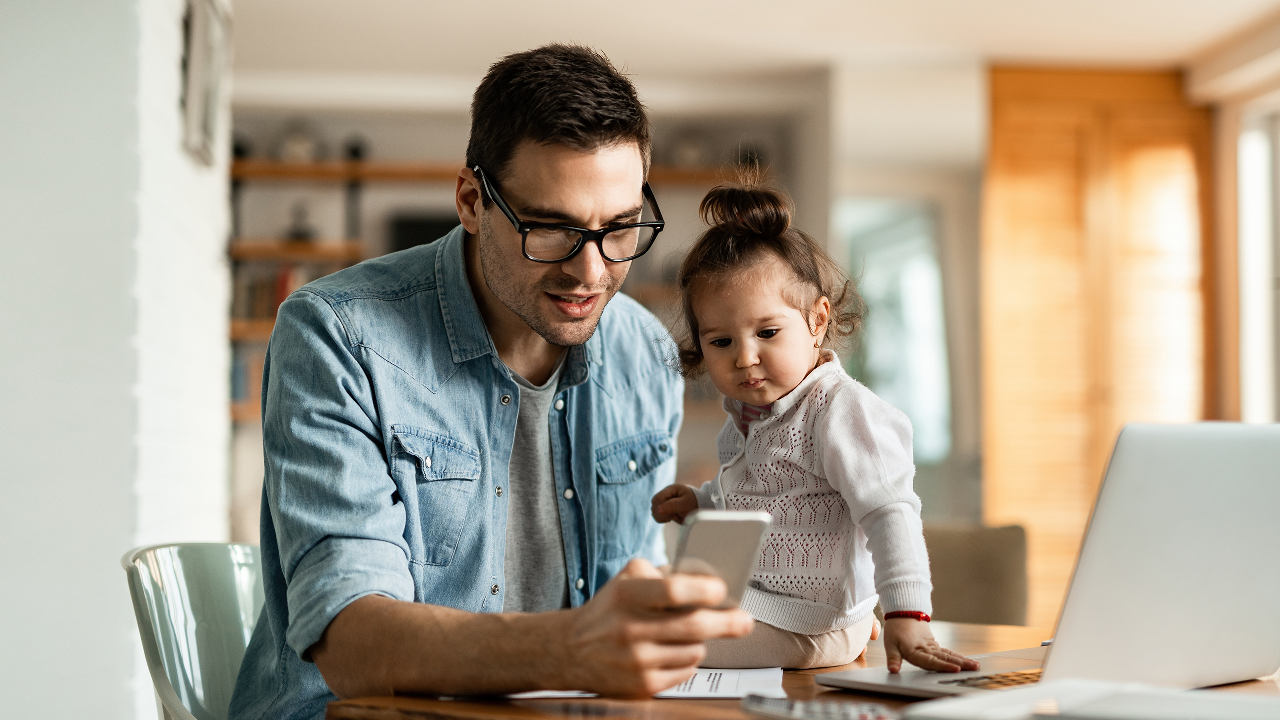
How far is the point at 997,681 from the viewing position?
924mm

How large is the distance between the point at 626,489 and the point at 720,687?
58 centimetres

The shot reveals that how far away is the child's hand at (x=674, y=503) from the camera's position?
4.29 ft

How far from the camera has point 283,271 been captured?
17.9 feet

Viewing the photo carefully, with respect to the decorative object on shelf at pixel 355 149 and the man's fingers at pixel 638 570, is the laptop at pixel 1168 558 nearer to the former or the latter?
the man's fingers at pixel 638 570

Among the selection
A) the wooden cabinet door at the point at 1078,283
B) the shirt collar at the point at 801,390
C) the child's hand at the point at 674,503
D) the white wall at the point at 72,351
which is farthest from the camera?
the wooden cabinet door at the point at 1078,283

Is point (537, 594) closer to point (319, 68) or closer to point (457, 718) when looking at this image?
point (457, 718)

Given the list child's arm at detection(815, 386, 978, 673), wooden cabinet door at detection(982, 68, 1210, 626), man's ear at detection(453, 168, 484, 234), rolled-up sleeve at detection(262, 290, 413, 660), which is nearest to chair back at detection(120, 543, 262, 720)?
rolled-up sleeve at detection(262, 290, 413, 660)

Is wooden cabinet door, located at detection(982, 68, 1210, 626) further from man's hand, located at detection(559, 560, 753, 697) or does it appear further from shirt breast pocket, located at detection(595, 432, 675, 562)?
man's hand, located at detection(559, 560, 753, 697)

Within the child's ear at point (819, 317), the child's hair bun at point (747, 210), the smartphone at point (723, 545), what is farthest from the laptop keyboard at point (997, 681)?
the child's hair bun at point (747, 210)

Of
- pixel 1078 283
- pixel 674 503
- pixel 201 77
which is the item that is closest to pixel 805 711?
pixel 674 503

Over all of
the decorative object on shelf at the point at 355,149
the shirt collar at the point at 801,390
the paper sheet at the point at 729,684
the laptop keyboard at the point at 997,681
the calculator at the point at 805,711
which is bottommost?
the paper sheet at the point at 729,684

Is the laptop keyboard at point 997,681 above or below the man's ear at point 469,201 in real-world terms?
below

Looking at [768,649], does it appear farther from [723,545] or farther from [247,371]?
[247,371]

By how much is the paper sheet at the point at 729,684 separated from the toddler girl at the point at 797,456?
0.03 metres
